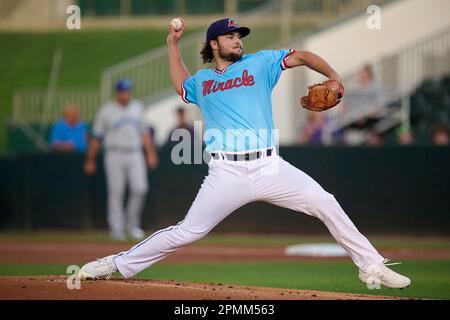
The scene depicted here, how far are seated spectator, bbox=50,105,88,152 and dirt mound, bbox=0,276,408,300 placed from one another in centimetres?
1023

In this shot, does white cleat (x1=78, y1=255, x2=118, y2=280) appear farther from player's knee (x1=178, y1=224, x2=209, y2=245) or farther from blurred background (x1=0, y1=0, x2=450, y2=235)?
blurred background (x1=0, y1=0, x2=450, y2=235)

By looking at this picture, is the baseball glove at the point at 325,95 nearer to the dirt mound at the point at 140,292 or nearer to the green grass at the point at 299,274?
the dirt mound at the point at 140,292

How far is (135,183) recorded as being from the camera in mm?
16156

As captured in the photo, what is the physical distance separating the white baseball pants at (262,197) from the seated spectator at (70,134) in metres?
10.9

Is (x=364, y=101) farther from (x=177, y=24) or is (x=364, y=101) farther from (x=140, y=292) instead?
(x=140, y=292)

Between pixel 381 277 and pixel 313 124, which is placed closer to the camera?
pixel 381 277

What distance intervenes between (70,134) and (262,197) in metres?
11.4

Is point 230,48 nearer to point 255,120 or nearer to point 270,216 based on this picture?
point 255,120

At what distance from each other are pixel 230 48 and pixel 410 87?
12.2 metres

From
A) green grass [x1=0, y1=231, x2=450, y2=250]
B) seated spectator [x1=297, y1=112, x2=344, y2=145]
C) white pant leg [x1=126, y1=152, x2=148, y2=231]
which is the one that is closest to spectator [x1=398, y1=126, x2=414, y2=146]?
seated spectator [x1=297, y1=112, x2=344, y2=145]

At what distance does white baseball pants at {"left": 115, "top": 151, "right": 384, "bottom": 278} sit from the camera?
7844 mm

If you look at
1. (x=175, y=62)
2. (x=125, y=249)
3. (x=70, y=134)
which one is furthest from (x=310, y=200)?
(x=70, y=134)
